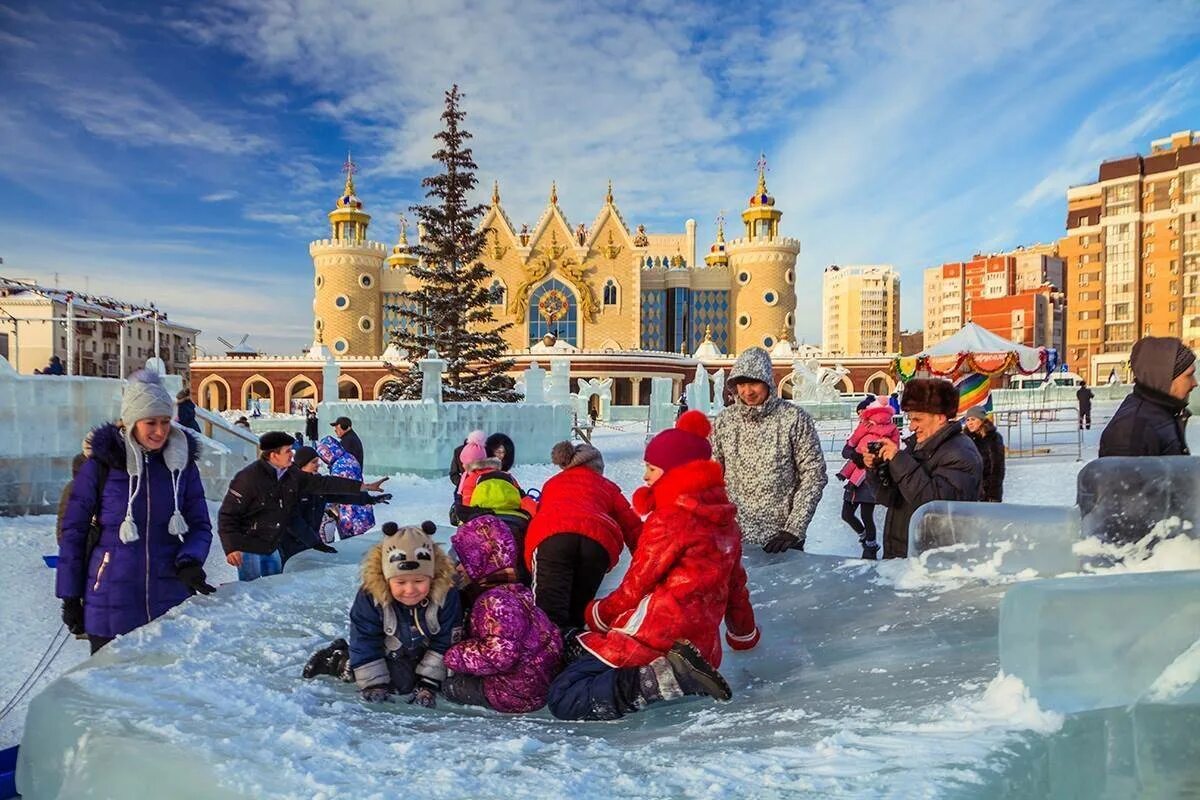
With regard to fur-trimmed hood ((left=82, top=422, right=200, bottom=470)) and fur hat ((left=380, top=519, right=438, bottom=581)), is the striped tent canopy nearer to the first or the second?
fur hat ((left=380, top=519, right=438, bottom=581))

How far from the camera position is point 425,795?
165 centimetres

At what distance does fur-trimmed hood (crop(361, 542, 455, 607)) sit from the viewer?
2.50 meters

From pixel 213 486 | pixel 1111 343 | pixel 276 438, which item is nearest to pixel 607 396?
pixel 213 486

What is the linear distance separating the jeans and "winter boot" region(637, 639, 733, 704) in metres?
2.83

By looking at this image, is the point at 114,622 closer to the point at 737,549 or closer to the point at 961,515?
the point at 737,549

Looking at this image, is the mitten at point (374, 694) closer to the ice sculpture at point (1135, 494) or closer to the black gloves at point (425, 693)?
the black gloves at point (425, 693)

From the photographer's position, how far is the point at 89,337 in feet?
168

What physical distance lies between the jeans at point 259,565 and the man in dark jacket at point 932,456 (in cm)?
323

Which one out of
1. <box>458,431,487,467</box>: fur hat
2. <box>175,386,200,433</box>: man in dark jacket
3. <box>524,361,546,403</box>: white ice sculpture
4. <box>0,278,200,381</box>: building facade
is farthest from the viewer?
<box>0,278,200,381</box>: building facade

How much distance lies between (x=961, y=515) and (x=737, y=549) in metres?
1.05

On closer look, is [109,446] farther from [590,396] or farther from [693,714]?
[590,396]

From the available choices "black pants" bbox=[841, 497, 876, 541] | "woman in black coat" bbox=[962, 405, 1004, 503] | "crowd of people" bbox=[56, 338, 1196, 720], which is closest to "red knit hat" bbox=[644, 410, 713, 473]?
"crowd of people" bbox=[56, 338, 1196, 720]

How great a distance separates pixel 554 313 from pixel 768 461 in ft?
135

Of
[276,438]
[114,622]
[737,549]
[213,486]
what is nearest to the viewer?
[737,549]
